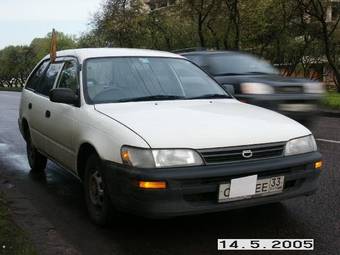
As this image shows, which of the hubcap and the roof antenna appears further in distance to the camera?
the roof antenna

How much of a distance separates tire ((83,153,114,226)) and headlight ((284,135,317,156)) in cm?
149

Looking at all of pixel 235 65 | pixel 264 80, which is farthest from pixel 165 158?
pixel 235 65

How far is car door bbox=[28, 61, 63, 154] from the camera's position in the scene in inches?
230

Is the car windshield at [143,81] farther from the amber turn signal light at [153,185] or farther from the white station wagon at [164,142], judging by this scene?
the amber turn signal light at [153,185]

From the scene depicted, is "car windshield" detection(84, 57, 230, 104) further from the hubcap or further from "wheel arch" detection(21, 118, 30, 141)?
"wheel arch" detection(21, 118, 30, 141)

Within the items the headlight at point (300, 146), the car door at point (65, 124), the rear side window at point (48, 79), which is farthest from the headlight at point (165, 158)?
the rear side window at point (48, 79)

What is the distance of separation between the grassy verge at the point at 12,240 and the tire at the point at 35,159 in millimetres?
2182

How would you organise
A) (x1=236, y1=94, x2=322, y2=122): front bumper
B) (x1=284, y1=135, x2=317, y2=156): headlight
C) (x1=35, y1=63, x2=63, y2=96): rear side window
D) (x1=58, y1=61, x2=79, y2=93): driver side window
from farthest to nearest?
(x1=236, y1=94, x2=322, y2=122): front bumper, (x1=35, y1=63, x2=63, y2=96): rear side window, (x1=58, y1=61, x2=79, y2=93): driver side window, (x1=284, y1=135, x2=317, y2=156): headlight

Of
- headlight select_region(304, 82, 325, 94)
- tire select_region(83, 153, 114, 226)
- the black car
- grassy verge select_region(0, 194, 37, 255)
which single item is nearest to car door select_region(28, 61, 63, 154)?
tire select_region(83, 153, 114, 226)

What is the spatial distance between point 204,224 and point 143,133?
3.61ft

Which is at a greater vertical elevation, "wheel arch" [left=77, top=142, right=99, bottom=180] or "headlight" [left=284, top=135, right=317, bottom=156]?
"headlight" [left=284, top=135, right=317, bottom=156]

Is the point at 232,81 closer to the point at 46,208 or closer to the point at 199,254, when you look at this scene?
the point at 46,208

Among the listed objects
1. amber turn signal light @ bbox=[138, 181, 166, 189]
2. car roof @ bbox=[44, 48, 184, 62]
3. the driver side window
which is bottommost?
amber turn signal light @ bbox=[138, 181, 166, 189]
